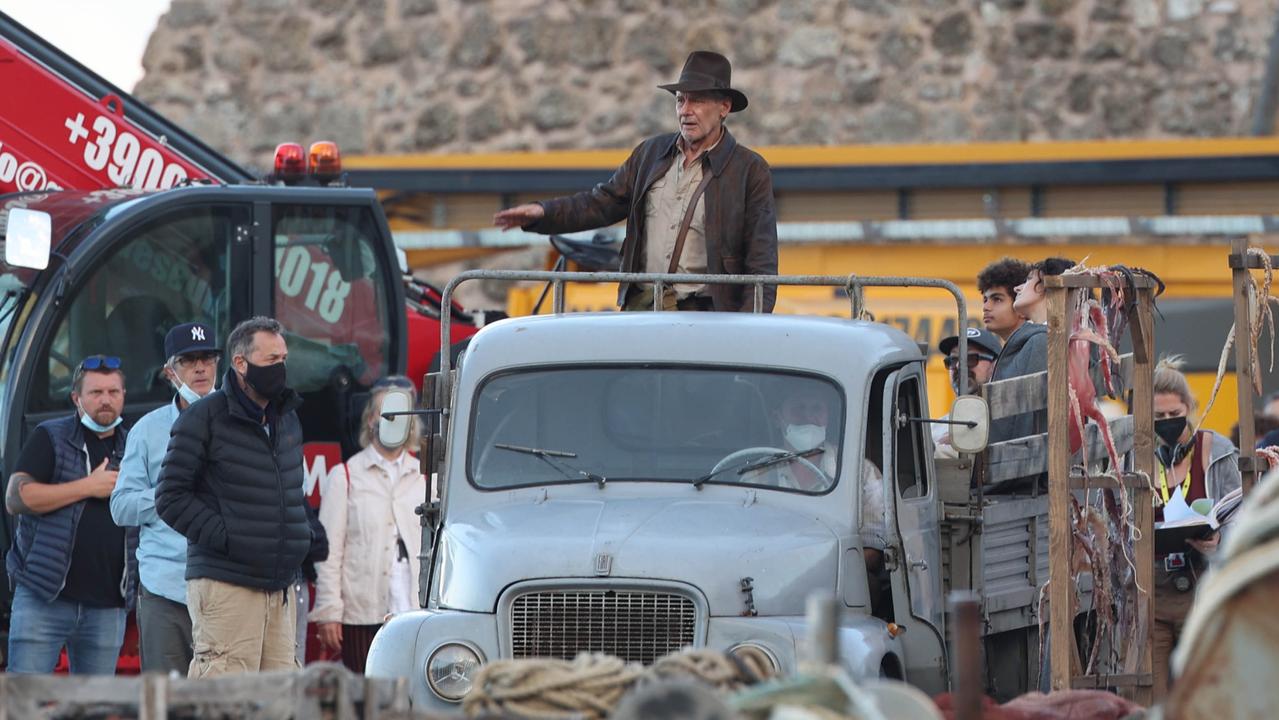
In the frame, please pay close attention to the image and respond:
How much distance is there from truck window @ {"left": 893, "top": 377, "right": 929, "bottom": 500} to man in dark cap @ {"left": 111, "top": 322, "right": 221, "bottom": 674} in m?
3.05

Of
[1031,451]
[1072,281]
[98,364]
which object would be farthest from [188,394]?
[1072,281]

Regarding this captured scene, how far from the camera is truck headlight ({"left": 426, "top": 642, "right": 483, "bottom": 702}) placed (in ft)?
23.6

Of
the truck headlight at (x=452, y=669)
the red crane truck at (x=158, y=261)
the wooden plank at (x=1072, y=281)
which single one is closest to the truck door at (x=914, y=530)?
the wooden plank at (x=1072, y=281)

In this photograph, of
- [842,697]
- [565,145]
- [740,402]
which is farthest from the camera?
[565,145]

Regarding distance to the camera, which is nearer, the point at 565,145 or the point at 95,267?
the point at 95,267

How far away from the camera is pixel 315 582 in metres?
10.6

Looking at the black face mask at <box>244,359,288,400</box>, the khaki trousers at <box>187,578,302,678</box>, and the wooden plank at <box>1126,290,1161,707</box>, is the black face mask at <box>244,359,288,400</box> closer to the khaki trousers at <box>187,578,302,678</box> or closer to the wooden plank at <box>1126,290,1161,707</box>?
Answer: the khaki trousers at <box>187,578,302,678</box>

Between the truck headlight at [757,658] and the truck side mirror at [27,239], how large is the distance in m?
4.67

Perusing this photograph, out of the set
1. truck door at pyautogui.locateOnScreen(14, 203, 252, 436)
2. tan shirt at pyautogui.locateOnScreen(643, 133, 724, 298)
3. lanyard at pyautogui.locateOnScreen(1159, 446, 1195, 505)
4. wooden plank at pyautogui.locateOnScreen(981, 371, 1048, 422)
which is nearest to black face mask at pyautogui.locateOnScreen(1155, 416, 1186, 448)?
lanyard at pyautogui.locateOnScreen(1159, 446, 1195, 505)

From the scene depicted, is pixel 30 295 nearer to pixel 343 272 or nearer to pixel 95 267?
pixel 95 267

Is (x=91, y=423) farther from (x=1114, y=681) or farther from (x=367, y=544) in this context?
(x=1114, y=681)

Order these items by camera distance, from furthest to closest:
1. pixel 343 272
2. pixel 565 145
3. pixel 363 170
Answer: pixel 565 145 < pixel 363 170 < pixel 343 272

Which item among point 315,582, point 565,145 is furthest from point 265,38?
point 315,582

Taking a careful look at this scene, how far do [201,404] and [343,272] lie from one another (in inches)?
112
